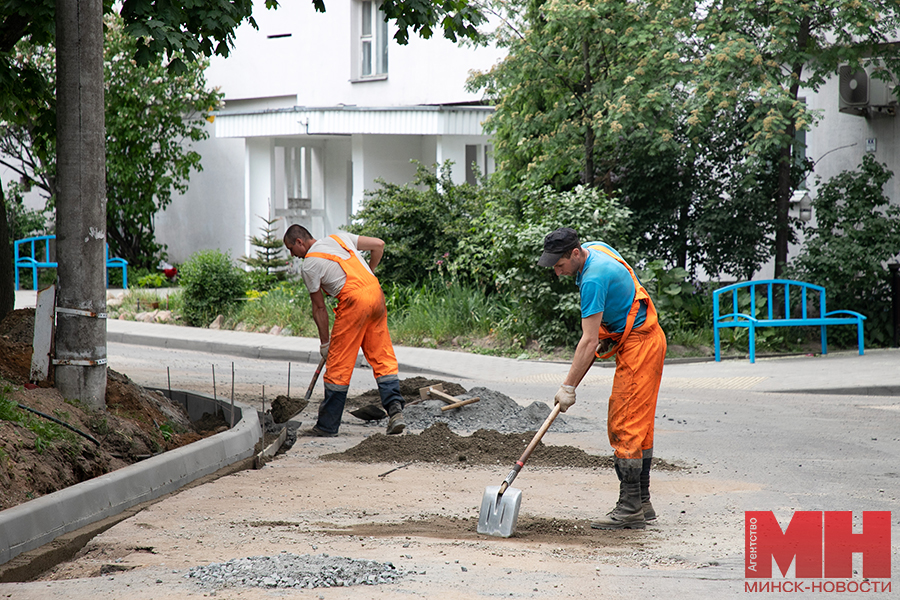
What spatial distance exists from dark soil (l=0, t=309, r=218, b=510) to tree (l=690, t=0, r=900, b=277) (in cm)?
882

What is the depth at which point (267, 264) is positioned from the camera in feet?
68.7

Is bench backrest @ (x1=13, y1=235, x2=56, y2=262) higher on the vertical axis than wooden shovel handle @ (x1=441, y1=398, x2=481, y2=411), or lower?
higher

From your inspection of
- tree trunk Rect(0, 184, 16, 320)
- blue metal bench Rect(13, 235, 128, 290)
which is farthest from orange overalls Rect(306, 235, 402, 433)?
blue metal bench Rect(13, 235, 128, 290)

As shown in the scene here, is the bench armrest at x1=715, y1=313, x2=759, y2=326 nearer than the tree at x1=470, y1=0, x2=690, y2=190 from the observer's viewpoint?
Yes

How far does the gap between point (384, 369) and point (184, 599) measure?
4.80 meters

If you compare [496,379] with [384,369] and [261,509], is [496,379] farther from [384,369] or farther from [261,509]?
[261,509]

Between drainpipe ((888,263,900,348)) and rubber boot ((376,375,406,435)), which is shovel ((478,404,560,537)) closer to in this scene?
rubber boot ((376,375,406,435))

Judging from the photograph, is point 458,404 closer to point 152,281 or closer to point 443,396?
point 443,396

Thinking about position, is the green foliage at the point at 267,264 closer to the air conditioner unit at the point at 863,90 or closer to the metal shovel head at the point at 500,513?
the air conditioner unit at the point at 863,90

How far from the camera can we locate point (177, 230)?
2772cm

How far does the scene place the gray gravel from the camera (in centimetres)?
890

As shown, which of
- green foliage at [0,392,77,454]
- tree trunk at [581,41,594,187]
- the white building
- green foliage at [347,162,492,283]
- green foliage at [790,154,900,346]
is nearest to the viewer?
green foliage at [0,392,77,454]

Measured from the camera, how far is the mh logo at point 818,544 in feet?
15.1

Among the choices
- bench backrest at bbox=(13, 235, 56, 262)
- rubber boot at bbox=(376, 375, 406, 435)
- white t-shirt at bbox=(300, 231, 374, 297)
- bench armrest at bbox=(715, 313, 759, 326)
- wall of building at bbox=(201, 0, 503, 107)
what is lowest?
rubber boot at bbox=(376, 375, 406, 435)
